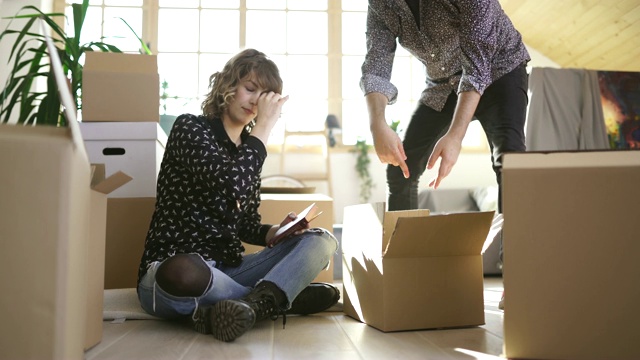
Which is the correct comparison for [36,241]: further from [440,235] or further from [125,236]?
[125,236]

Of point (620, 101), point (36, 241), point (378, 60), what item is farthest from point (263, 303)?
point (620, 101)

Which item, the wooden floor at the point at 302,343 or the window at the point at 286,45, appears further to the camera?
the window at the point at 286,45

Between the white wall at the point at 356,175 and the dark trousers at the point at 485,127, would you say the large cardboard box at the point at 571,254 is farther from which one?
the white wall at the point at 356,175

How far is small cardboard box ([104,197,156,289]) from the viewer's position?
1.85m

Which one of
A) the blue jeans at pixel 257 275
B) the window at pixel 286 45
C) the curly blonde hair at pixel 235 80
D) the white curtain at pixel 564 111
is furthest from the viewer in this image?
the window at pixel 286 45

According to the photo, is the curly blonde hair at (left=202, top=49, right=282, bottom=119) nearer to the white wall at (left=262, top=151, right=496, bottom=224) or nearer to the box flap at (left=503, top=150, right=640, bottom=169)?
the box flap at (left=503, top=150, right=640, bottom=169)

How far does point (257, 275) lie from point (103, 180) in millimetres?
545

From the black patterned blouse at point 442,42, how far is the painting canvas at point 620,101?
1.89 meters

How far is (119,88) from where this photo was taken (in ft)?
6.32

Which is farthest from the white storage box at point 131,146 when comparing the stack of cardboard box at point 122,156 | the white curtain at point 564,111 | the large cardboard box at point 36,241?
the white curtain at point 564,111

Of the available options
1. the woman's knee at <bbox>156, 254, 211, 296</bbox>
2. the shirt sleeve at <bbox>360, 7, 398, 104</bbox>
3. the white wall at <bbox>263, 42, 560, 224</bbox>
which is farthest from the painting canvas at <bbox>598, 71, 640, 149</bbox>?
the woman's knee at <bbox>156, 254, 211, 296</bbox>

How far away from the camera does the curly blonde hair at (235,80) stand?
153cm

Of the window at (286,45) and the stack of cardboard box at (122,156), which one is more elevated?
the window at (286,45)

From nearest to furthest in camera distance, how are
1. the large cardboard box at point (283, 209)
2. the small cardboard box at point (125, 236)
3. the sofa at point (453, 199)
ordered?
1. the small cardboard box at point (125, 236)
2. the large cardboard box at point (283, 209)
3. the sofa at point (453, 199)
